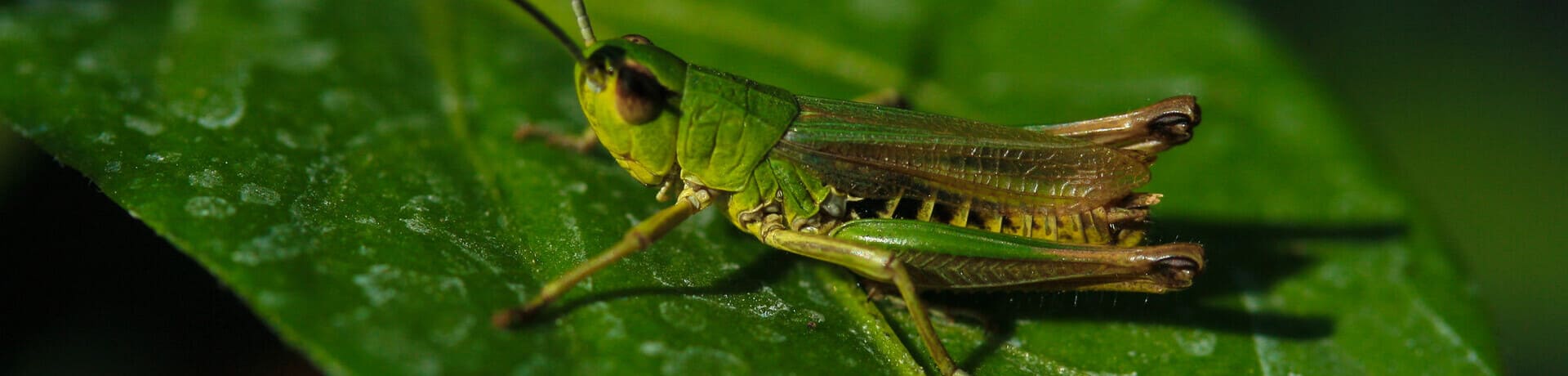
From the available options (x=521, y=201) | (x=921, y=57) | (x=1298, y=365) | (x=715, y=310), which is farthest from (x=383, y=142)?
(x=1298, y=365)

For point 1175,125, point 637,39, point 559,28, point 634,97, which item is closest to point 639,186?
point 637,39

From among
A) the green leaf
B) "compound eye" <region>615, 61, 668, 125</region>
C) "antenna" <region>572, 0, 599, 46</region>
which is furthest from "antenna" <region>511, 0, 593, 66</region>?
the green leaf

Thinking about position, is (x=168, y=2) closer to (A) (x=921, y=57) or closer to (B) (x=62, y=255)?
(B) (x=62, y=255)

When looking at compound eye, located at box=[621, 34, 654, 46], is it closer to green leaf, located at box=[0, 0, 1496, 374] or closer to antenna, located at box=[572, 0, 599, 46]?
antenna, located at box=[572, 0, 599, 46]

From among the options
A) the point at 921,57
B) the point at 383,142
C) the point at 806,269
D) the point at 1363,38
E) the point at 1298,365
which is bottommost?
the point at 383,142

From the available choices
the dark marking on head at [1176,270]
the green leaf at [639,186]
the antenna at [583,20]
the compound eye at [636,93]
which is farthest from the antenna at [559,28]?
the dark marking on head at [1176,270]

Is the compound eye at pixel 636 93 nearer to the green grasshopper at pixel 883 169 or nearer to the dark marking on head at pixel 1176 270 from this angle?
the green grasshopper at pixel 883 169
